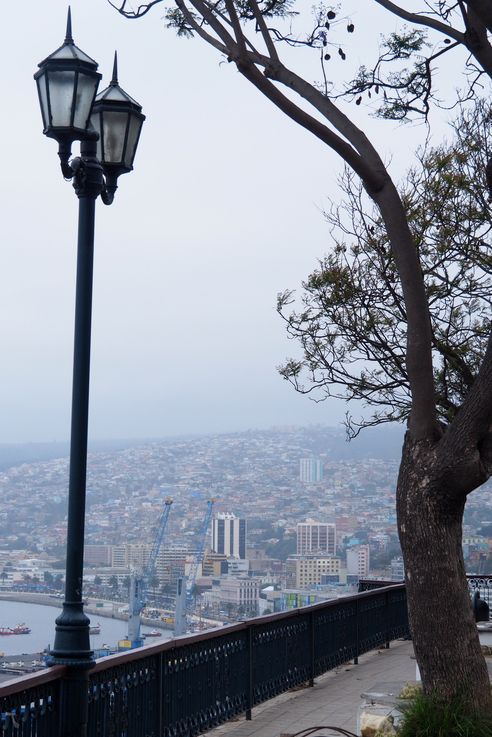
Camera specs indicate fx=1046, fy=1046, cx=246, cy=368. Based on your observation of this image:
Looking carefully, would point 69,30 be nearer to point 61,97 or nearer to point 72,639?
point 61,97

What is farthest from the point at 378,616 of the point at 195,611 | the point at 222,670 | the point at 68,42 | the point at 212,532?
the point at 212,532

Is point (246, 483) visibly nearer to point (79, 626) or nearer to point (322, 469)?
point (322, 469)

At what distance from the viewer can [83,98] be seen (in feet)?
22.7

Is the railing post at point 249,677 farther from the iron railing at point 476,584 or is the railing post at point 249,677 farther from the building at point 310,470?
the building at point 310,470

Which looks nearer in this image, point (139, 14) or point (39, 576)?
point (139, 14)

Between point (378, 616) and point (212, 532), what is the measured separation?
3520 centimetres

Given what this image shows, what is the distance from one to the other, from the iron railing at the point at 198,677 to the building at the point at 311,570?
21.2 m

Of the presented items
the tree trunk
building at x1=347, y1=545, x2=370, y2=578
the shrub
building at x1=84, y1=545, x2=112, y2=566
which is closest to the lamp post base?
the shrub

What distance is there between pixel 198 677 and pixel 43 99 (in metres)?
5.20

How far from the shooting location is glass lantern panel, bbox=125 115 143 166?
7.68 meters

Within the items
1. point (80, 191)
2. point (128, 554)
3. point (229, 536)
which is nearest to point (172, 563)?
point (229, 536)

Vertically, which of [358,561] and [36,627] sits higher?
[358,561]

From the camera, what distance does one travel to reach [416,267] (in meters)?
8.46

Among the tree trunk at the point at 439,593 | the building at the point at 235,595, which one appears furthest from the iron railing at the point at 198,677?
the building at the point at 235,595
